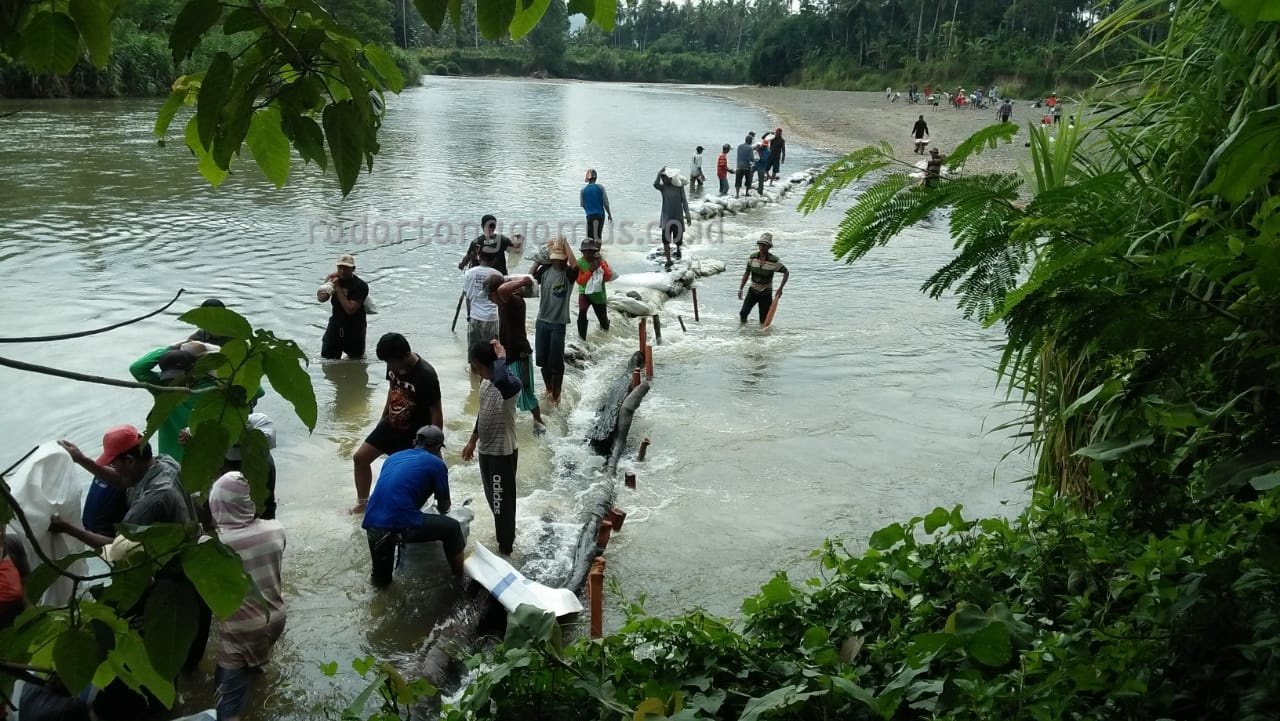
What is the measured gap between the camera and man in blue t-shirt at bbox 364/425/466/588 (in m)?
5.96

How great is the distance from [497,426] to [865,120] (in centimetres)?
4929

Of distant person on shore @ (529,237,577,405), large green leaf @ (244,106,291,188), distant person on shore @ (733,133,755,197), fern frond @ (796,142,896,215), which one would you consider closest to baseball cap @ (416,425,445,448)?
distant person on shore @ (529,237,577,405)

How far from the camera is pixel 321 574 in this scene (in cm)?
666

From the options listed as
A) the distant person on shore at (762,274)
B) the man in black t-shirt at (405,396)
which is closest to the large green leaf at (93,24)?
the man in black t-shirt at (405,396)

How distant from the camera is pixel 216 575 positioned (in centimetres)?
159

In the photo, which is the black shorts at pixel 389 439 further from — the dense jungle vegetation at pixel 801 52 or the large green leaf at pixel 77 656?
the dense jungle vegetation at pixel 801 52

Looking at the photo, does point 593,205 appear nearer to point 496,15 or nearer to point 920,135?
point 496,15

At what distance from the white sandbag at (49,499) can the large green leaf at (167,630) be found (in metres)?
3.51

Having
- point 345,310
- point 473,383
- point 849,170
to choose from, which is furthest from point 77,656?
point 473,383

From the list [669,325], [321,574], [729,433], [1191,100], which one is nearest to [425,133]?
[669,325]

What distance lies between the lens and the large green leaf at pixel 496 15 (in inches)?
75.7

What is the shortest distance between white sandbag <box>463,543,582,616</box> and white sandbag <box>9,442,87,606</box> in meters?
2.16

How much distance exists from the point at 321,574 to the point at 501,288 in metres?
2.86

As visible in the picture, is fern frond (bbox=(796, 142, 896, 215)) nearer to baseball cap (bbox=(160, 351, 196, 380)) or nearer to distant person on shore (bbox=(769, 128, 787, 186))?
baseball cap (bbox=(160, 351, 196, 380))
